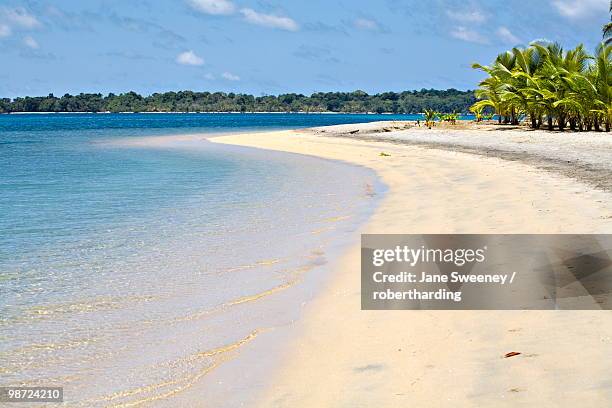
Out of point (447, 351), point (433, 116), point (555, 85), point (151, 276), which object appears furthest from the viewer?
point (433, 116)

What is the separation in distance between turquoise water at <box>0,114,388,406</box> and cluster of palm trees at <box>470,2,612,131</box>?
21438mm

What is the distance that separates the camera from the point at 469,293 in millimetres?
6441

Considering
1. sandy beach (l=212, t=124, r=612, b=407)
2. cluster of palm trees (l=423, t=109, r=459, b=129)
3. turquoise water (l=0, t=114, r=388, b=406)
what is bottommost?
turquoise water (l=0, t=114, r=388, b=406)

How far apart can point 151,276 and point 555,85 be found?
1323 inches

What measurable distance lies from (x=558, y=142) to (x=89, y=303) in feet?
81.6

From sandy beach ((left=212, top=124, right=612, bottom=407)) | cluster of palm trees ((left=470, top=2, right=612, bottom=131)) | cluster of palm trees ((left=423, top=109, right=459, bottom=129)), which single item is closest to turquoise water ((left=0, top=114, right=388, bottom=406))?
sandy beach ((left=212, top=124, right=612, bottom=407))

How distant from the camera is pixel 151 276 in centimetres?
793

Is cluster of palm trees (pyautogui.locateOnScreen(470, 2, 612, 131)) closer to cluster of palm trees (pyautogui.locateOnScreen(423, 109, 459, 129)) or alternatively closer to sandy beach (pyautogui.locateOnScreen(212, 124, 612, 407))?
cluster of palm trees (pyautogui.locateOnScreen(423, 109, 459, 129))

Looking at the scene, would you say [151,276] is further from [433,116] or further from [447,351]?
[433,116]

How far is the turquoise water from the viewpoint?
512 centimetres

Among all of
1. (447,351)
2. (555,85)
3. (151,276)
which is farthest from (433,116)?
(447,351)

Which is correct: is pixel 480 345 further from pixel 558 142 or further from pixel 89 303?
→ pixel 558 142

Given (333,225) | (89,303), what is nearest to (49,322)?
(89,303)

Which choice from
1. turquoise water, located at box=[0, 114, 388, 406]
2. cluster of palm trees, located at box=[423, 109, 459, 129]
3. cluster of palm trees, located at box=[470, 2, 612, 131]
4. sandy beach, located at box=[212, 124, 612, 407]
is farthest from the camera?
cluster of palm trees, located at box=[423, 109, 459, 129]
